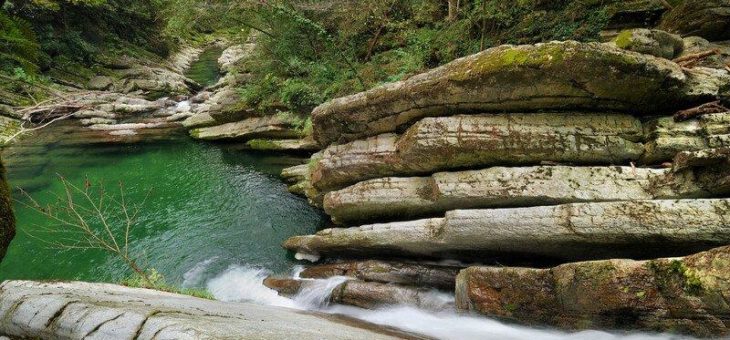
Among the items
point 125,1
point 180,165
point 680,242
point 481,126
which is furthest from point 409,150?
point 125,1

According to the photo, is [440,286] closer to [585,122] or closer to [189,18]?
[585,122]

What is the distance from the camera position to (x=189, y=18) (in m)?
18.2

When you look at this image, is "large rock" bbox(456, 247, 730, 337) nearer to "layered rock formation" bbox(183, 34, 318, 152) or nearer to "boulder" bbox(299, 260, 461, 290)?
"boulder" bbox(299, 260, 461, 290)

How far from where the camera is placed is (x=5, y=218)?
469 cm

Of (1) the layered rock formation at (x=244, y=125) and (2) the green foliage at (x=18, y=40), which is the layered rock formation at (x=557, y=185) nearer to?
(2) the green foliage at (x=18, y=40)

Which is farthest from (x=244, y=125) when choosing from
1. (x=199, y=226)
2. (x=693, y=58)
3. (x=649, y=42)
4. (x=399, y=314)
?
(x=693, y=58)

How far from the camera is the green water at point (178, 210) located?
37.7 feet

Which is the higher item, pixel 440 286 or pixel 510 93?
pixel 510 93

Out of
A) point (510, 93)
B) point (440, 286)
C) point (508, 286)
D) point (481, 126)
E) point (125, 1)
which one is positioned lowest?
point (440, 286)

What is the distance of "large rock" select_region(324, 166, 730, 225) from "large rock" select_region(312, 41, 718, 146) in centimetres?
146

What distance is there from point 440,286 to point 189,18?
1740cm

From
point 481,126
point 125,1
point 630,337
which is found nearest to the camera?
point 630,337

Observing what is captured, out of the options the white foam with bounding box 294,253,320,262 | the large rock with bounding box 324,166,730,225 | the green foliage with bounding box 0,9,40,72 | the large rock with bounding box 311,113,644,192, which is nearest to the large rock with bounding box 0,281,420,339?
the green foliage with bounding box 0,9,40,72

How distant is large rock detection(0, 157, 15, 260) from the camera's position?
15.0 ft
